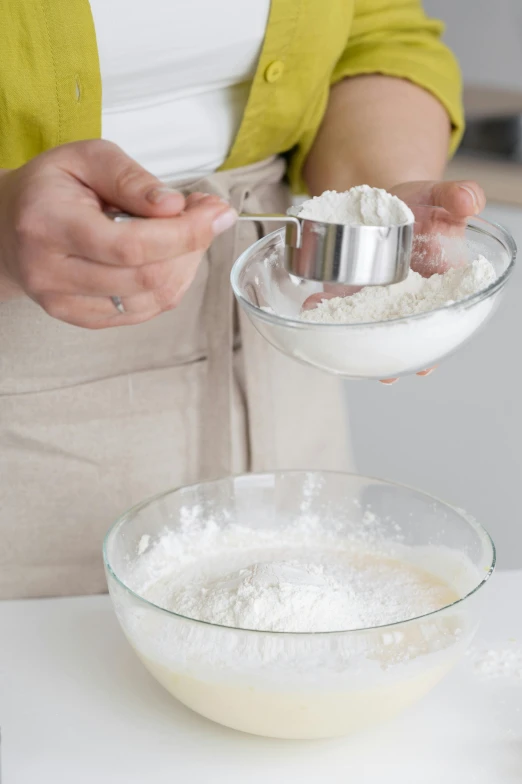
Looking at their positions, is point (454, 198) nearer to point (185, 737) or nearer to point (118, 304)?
point (118, 304)

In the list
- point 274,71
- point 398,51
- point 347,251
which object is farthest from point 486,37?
point 347,251

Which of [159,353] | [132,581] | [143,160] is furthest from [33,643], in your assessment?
[143,160]

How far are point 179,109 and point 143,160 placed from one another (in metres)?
0.06

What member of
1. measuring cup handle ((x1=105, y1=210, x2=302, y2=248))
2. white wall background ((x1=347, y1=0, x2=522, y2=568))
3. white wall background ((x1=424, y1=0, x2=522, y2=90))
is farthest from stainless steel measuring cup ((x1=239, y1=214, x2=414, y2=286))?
white wall background ((x1=424, y1=0, x2=522, y2=90))

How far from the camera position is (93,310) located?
62cm

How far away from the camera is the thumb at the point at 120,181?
1.79 feet

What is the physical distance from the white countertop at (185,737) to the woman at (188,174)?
0.21m

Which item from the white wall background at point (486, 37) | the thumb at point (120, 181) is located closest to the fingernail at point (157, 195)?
the thumb at point (120, 181)

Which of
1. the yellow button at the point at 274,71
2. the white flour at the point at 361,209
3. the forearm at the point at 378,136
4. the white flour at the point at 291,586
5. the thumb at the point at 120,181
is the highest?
the thumb at the point at 120,181

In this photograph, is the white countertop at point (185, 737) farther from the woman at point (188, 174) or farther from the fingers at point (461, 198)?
the fingers at point (461, 198)

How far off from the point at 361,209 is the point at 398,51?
0.43 m

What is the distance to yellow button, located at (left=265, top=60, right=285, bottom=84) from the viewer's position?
864 mm

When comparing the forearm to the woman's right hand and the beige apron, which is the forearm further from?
the woman's right hand

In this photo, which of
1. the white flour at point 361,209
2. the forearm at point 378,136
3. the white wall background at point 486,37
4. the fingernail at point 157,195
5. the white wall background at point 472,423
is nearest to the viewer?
the fingernail at point 157,195
